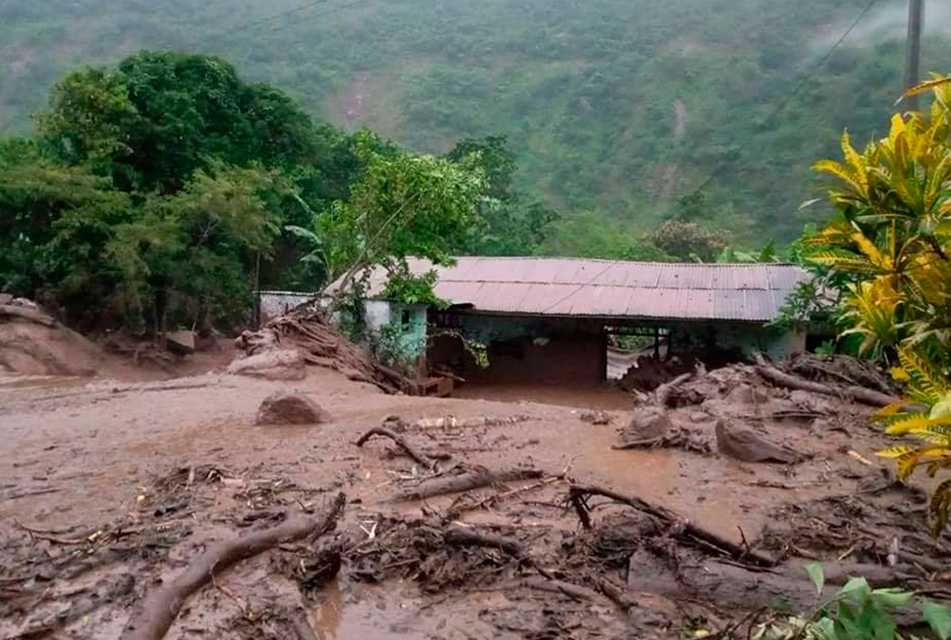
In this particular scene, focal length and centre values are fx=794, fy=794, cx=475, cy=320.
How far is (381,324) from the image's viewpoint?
17562mm

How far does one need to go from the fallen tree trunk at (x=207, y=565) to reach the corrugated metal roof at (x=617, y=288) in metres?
12.5

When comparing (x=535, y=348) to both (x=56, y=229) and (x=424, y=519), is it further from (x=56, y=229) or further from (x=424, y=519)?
(x=424, y=519)

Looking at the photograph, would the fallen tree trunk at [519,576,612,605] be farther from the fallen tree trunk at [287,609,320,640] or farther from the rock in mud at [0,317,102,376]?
the rock in mud at [0,317,102,376]

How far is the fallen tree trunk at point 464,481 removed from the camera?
5.97 m

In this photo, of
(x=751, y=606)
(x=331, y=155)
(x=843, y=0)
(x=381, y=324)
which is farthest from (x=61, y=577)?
(x=843, y=0)

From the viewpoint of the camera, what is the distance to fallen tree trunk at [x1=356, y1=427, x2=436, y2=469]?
679 cm

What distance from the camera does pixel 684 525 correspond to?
4.64m

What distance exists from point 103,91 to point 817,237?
17598 millimetres

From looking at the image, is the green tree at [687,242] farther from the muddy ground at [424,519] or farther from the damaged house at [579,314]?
the muddy ground at [424,519]

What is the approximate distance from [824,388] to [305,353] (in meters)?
8.33

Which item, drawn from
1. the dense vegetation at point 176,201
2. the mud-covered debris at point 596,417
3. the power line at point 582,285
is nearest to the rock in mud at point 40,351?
the dense vegetation at point 176,201

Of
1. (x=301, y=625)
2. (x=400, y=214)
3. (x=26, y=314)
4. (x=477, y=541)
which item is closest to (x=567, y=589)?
(x=477, y=541)

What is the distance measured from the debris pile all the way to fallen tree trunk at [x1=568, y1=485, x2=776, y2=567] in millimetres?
8297

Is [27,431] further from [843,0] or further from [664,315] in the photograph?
[843,0]
